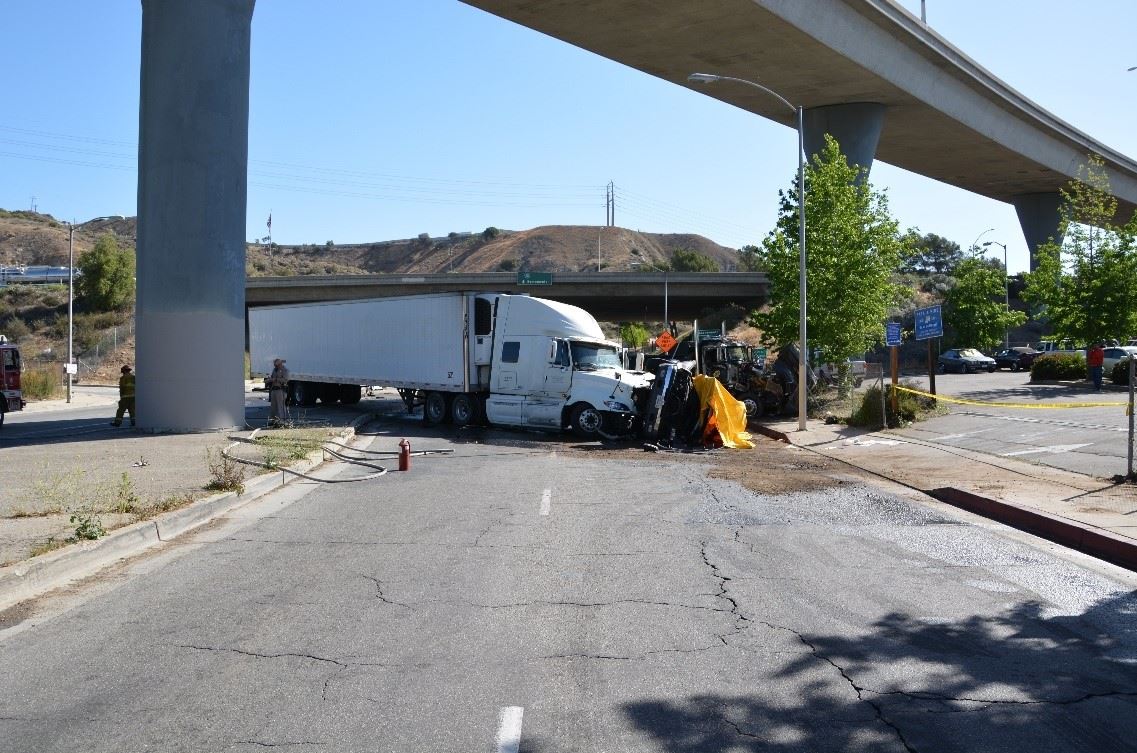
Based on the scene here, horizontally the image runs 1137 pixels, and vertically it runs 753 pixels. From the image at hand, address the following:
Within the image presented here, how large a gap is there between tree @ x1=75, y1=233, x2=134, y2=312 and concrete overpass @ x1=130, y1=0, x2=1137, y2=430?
186 ft

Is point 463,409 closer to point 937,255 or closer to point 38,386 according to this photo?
point 38,386

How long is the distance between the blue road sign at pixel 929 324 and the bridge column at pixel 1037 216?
47.1m

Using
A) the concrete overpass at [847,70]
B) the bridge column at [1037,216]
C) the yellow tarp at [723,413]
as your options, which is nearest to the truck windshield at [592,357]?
the yellow tarp at [723,413]

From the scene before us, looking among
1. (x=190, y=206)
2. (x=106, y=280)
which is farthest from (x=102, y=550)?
(x=106, y=280)

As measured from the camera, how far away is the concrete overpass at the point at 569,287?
6656 cm

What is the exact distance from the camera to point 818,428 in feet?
86.5

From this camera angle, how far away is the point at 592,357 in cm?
2495

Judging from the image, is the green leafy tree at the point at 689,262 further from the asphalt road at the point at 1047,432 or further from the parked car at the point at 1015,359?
the asphalt road at the point at 1047,432

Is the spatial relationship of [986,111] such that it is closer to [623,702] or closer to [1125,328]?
[1125,328]

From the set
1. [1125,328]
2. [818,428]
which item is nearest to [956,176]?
[1125,328]

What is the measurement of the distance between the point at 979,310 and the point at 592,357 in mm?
49730

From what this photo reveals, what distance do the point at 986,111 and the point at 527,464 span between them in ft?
126

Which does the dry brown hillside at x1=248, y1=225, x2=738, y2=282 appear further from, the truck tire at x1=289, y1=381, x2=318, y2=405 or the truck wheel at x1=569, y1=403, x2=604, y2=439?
the truck wheel at x1=569, y1=403, x2=604, y2=439

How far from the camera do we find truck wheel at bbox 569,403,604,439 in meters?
23.8
